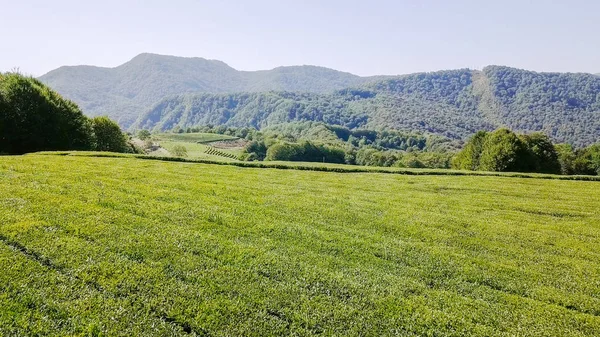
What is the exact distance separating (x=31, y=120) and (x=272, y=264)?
50.0 m

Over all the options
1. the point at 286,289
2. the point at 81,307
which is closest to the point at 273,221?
the point at 286,289

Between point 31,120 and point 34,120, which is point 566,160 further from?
point 31,120

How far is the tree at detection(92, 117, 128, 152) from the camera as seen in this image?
65875 mm

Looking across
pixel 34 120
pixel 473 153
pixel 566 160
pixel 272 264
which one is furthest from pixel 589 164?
pixel 34 120

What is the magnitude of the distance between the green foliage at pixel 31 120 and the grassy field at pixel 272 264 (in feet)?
103

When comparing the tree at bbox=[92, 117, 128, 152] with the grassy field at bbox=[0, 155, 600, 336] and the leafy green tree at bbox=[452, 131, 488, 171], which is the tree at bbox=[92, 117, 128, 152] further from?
the leafy green tree at bbox=[452, 131, 488, 171]

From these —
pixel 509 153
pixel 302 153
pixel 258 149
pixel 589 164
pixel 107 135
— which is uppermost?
pixel 107 135

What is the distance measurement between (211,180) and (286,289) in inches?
592

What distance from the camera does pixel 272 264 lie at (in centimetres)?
1101

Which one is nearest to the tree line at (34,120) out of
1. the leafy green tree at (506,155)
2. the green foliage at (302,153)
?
the leafy green tree at (506,155)

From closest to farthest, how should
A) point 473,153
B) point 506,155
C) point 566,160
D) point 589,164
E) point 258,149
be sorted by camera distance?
point 506,155
point 473,153
point 589,164
point 566,160
point 258,149

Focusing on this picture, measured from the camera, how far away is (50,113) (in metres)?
48.8

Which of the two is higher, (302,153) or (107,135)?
(107,135)

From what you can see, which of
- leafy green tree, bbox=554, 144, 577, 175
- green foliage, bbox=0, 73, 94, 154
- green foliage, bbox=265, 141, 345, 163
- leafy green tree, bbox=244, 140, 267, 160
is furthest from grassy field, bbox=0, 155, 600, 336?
leafy green tree, bbox=244, 140, 267, 160
